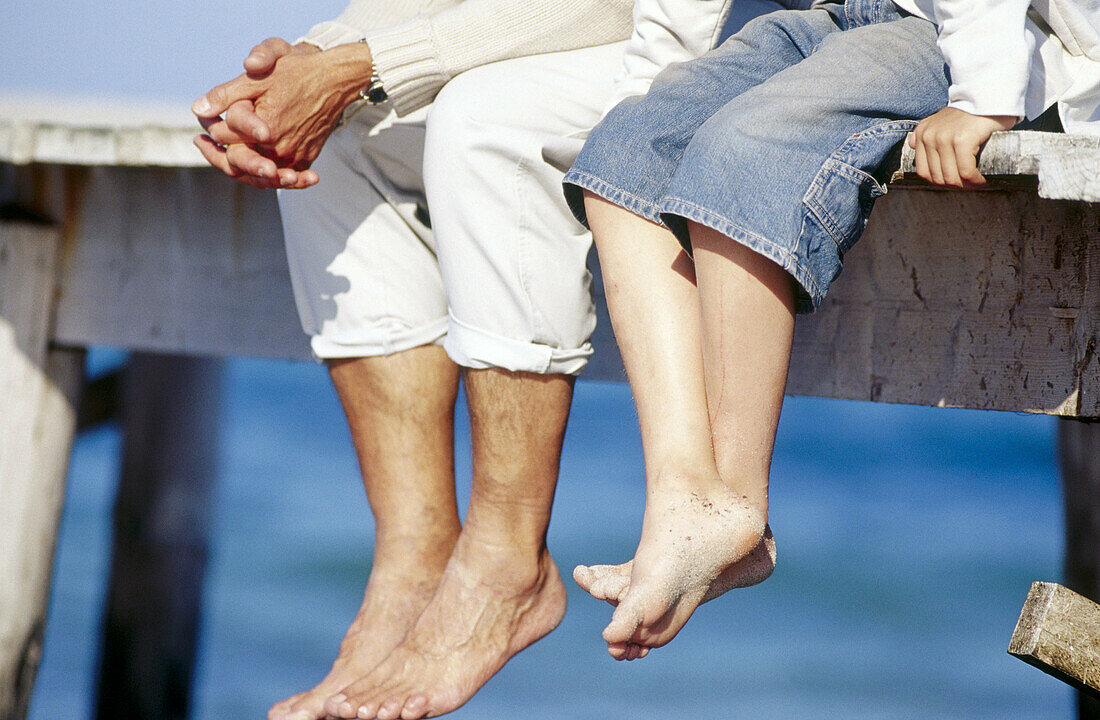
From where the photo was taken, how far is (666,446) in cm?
103

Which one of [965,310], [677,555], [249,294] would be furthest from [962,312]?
[249,294]

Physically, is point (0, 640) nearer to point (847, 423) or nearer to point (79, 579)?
point (79, 579)

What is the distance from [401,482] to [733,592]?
17.4 feet

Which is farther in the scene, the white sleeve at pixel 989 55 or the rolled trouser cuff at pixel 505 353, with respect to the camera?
the rolled trouser cuff at pixel 505 353

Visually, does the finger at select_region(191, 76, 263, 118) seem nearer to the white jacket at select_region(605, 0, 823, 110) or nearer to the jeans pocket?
the white jacket at select_region(605, 0, 823, 110)

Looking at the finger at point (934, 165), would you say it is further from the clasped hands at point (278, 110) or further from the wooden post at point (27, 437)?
the wooden post at point (27, 437)

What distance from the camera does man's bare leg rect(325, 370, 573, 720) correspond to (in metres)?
1.29

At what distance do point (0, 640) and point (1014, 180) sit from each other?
211cm

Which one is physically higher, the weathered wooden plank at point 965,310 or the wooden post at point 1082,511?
the weathered wooden plank at point 965,310

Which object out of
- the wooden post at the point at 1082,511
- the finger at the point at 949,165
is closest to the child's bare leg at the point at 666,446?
the finger at the point at 949,165

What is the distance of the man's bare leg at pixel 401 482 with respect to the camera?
4.82 ft

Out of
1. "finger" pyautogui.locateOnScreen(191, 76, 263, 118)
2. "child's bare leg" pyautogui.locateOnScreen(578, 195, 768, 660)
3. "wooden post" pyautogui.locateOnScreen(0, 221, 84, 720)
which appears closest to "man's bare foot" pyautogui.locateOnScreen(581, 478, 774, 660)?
"child's bare leg" pyautogui.locateOnScreen(578, 195, 768, 660)

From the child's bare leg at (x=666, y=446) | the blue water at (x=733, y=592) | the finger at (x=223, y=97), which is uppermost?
the finger at (x=223, y=97)

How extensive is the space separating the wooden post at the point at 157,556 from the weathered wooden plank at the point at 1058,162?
2796 mm
